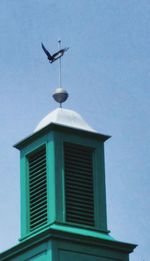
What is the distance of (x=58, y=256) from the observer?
30.1 meters

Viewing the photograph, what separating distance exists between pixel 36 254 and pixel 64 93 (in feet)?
16.8

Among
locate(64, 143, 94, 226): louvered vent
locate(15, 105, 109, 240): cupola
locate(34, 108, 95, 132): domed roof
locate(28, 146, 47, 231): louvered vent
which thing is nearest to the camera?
locate(15, 105, 109, 240): cupola

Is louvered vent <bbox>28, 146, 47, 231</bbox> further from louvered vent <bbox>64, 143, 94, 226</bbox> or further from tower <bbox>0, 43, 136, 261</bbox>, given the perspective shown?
louvered vent <bbox>64, 143, 94, 226</bbox>

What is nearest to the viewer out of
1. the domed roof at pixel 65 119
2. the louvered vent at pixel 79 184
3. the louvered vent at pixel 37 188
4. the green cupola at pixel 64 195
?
the green cupola at pixel 64 195

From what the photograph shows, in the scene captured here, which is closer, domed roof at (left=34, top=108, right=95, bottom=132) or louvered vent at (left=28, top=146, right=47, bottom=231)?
louvered vent at (left=28, top=146, right=47, bottom=231)

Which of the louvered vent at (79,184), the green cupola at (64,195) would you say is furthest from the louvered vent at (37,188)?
the louvered vent at (79,184)

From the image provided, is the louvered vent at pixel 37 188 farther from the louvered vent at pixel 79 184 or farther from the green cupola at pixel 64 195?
the louvered vent at pixel 79 184

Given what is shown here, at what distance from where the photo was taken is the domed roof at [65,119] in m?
32.5

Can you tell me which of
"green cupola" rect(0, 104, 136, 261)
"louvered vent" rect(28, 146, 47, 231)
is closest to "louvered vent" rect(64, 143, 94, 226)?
"green cupola" rect(0, 104, 136, 261)

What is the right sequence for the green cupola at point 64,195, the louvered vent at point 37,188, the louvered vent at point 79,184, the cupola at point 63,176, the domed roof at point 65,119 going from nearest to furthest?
the green cupola at point 64,195, the cupola at point 63,176, the louvered vent at point 79,184, the louvered vent at point 37,188, the domed roof at point 65,119

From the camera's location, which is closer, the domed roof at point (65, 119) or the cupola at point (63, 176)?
the cupola at point (63, 176)

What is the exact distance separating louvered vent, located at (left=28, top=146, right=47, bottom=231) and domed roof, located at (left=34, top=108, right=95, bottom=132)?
Answer: 81 centimetres

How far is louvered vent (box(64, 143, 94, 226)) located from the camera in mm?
31469

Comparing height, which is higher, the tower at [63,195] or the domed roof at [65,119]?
the domed roof at [65,119]
